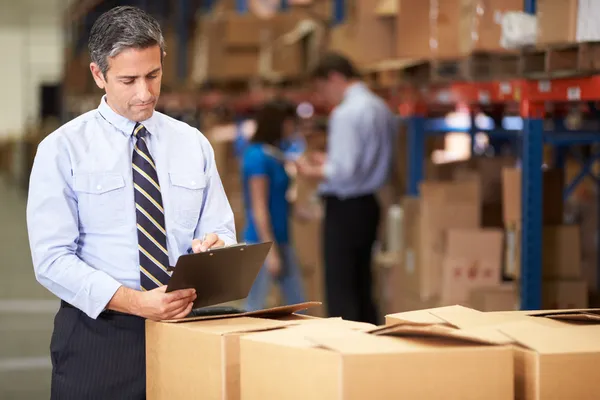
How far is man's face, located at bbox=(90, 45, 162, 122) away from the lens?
2818 millimetres

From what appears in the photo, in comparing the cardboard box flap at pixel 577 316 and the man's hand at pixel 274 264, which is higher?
the cardboard box flap at pixel 577 316

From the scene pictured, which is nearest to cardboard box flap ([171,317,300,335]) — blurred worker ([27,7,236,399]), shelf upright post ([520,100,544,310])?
blurred worker ([27,7,236,399])

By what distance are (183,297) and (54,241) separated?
37cm

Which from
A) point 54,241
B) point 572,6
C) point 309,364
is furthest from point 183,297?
point 572,6

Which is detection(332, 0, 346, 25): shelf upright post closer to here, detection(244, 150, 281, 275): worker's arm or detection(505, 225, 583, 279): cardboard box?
detection(244, 150, 281, 275): worker's arm

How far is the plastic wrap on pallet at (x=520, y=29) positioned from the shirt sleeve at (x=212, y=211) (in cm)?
243

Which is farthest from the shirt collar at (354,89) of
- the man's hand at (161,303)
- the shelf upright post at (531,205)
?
the man's hand at (161,303)

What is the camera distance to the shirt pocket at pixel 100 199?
285cm

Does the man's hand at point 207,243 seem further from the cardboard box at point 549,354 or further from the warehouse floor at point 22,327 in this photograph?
the warehouse floor at point 22,327

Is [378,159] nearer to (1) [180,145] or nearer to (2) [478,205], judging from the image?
(2) [478,205]

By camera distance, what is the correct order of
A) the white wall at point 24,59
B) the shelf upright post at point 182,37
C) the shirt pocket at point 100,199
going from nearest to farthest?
1. the shirt pocket at point 100,199
2. the shelf upright post at point 182,37
3. the white wall at point 24,59

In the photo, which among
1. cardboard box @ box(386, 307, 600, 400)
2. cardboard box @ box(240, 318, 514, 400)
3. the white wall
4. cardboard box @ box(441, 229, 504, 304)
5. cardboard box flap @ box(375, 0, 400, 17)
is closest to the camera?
cardboard box @ box(240, 318, 514, 400)

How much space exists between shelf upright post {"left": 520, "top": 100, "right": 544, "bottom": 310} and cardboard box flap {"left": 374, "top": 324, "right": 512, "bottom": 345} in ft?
8.62

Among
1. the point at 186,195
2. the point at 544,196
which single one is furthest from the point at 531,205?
the point at 186,195
